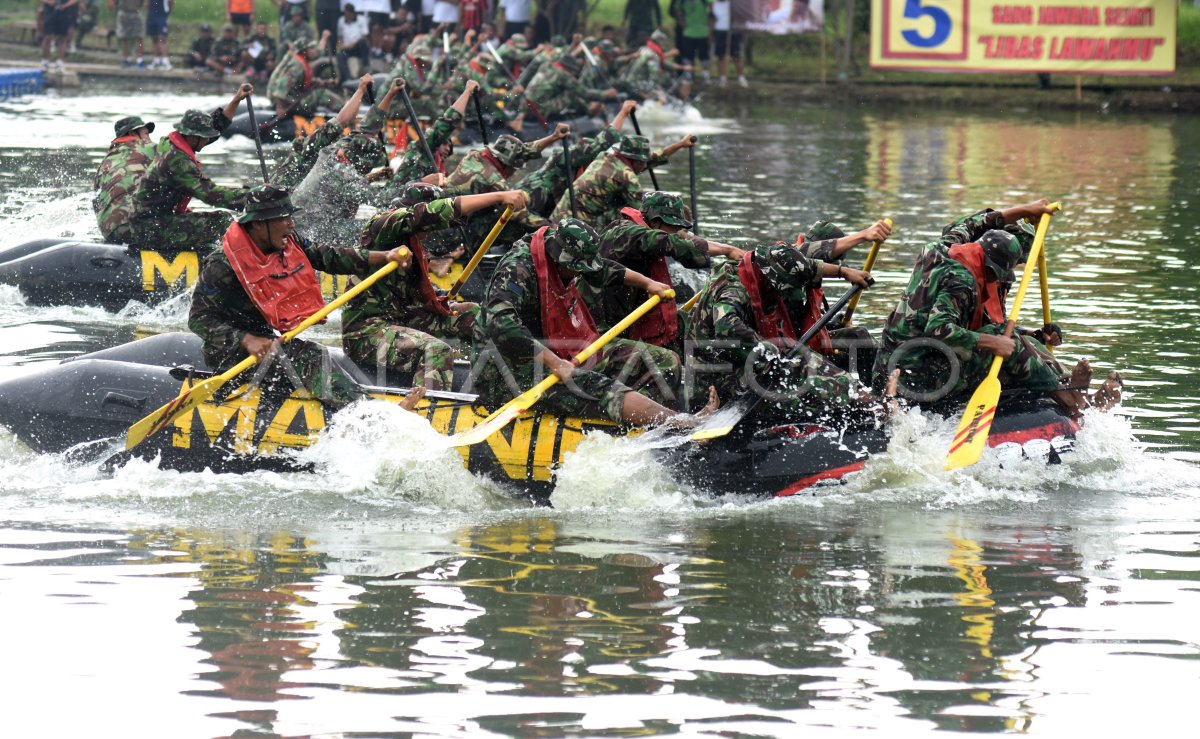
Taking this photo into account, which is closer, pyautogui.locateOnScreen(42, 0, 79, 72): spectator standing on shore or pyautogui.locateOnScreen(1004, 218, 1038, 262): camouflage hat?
pyautogui.locateOnScreen(1004, 218, 1038, 262): camouflage hat

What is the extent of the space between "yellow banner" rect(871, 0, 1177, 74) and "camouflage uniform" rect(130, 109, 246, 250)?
1965 centimetres

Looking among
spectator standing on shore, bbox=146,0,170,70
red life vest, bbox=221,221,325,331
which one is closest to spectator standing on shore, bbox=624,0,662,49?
spectator standing on shore, bbox=146,0,170,70

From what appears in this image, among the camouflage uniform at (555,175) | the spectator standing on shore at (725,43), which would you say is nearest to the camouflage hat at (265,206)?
the camouflage uniform at (555,175)

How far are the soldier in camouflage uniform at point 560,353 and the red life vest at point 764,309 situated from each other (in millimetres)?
470

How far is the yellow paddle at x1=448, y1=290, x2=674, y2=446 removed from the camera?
939 cm

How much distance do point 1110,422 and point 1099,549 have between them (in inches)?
62.4

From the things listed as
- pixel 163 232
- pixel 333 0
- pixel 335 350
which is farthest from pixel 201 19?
pixel 335 350

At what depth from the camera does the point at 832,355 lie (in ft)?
34.7

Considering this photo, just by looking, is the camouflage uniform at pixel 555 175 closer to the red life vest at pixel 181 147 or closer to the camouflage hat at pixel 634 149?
the camouflage hat at pixel 634 149

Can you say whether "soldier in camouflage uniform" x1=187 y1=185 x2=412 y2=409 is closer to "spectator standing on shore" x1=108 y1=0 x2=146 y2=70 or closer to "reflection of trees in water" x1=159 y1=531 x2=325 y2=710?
"reflection of trees in water" x1=159 y1=531 x2=325 y2=710

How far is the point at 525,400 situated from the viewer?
31.0ft

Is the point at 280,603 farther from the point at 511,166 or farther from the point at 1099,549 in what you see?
the point at 511,166

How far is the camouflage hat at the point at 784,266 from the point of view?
31.8 ft

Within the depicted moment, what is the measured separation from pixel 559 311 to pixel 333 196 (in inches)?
265
